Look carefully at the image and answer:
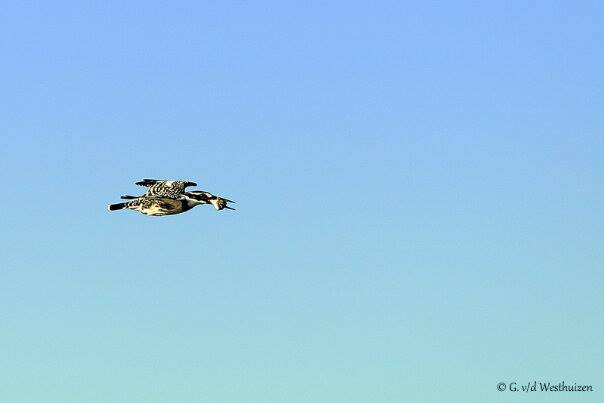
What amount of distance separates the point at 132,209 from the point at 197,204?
13.8 feet

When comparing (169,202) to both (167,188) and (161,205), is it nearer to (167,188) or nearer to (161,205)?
(161,205)

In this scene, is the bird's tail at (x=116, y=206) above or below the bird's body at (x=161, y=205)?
above

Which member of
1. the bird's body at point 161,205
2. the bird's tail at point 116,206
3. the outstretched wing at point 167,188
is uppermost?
the outstretched wing at point 167,188

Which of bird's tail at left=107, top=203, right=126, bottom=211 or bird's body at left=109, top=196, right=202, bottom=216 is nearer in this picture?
bird's body at left=109, top=196, right=202, bottom=216

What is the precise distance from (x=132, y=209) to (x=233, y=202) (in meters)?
5.86

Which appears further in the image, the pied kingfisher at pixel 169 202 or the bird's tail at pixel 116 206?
the bird's tail at pixel 116 206

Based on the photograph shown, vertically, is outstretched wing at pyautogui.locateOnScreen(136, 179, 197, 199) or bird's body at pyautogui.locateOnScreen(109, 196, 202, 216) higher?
outstretched wing at pyautogui.locateOnScreen(136, 179, 197, 199)

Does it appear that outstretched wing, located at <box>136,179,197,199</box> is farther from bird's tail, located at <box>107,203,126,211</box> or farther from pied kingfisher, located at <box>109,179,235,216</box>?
bird's tail, located at <box>107,203,126,211</box>

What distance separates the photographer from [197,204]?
3661 inches

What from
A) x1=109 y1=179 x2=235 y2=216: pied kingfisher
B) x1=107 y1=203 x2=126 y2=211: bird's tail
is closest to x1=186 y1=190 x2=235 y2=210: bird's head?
x1=109 y1=179 x2=235 y2=216: pied kingfisher

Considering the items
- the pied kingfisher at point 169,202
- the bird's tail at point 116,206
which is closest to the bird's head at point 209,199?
the pied kingfisher at point 169,202

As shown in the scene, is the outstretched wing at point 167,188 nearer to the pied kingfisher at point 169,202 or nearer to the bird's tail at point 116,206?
the pied kingfisher at point 169,202

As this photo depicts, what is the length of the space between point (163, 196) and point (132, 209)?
1.94 meters

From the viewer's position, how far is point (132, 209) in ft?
311
